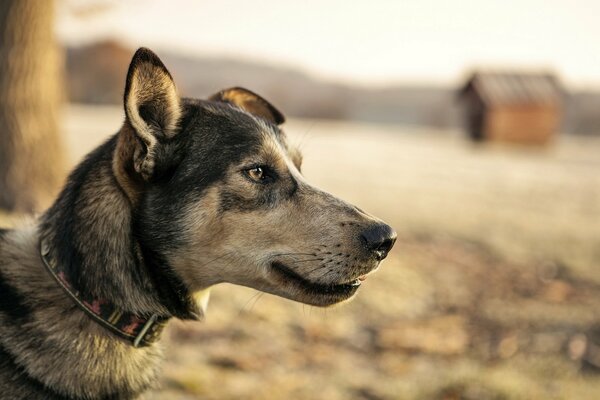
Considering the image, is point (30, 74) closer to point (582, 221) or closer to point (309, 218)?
point (309, 218)

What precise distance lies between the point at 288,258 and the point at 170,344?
296 centimetres

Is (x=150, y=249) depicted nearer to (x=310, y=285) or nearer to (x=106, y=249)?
(x=106, y=249)

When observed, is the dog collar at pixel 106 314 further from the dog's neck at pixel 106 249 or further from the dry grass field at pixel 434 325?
the dry grass field at pixel 434 325

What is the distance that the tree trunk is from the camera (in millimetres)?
7879

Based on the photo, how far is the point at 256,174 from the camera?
3.22 meters

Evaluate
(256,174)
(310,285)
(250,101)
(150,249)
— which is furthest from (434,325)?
(150,249)

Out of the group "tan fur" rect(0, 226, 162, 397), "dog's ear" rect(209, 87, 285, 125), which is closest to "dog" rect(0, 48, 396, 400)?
"tan fur" rect(0, 226, 162, 397)

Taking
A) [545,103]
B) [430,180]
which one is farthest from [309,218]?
[545,103]

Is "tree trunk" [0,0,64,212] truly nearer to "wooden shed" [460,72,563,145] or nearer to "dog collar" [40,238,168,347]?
"dog collar" [40,238,168,347]

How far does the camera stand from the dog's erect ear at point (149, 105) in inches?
107

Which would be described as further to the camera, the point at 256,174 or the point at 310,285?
the point at 256,174

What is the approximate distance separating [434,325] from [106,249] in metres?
5.00

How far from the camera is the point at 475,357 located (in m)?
6.20

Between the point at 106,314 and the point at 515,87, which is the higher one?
the point at 106,314
